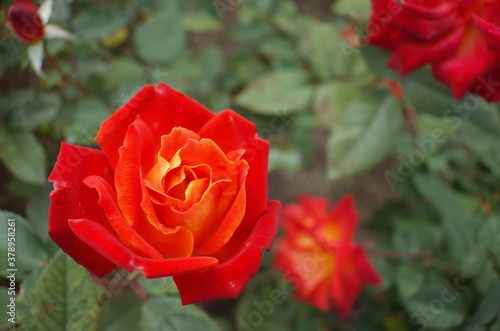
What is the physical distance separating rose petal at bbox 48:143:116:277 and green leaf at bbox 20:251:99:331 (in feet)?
0.30

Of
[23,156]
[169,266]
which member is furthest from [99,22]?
[169,266]

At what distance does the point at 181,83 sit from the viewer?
4.48ft

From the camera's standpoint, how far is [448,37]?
88cm

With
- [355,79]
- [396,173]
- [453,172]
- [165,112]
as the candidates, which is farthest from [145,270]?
[453,172]

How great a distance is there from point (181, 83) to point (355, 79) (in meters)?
0.54

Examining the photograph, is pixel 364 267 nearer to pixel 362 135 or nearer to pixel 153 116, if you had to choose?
pixel 362 135

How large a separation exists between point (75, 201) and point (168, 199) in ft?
0.42

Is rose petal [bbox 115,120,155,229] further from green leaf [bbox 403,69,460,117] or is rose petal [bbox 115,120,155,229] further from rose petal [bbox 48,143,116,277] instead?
green leaf [bbox 403,69,460,117]

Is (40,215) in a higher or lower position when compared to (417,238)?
higher

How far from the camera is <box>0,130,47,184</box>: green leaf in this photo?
1.04 metres

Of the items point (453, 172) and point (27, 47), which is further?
point (453, 172)

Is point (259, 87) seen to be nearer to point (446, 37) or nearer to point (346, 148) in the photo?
point (346, 148)

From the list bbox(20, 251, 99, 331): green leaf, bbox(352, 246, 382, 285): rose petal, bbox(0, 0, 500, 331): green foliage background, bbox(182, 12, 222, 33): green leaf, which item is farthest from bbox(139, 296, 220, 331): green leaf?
bbox(182, 12, 222, 33): green leaf

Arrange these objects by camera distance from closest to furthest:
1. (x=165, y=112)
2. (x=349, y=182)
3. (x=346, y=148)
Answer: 1. (x=165, y=112)
2. (x=346, y=148)
3. (x=349, y=182)
